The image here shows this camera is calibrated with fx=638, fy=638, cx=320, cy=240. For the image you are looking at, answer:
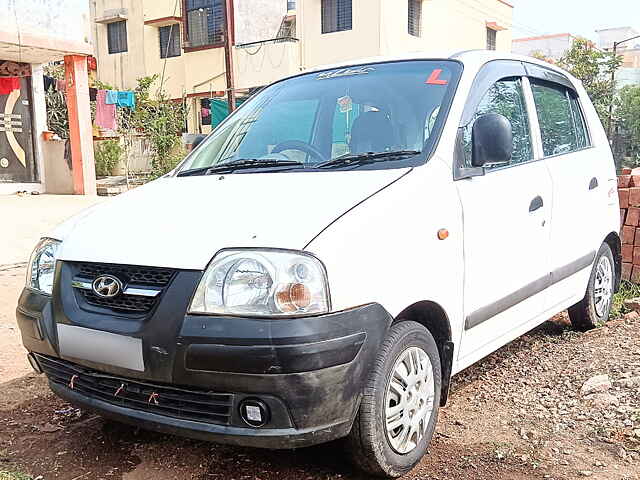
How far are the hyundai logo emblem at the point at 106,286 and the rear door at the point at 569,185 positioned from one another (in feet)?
8.09

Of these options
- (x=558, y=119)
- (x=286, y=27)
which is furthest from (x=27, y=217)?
(x=286, y=27)

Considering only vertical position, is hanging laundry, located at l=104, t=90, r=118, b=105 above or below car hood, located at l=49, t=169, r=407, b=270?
above

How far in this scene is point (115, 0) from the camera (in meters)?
25.0

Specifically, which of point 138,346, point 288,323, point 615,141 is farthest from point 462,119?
point 615,141

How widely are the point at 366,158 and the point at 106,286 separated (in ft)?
4.23

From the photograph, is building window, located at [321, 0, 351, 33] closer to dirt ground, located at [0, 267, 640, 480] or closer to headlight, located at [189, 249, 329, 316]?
dirt ground, located at [0, 267, 640, 480]

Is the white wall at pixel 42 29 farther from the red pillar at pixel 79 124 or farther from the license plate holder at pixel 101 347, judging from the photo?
the license plate holder at pixel 101 347

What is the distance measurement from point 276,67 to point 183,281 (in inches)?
808

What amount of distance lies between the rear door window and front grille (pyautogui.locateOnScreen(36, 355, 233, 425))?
2.56 m

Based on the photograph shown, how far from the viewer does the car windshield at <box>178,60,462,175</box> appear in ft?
9.94

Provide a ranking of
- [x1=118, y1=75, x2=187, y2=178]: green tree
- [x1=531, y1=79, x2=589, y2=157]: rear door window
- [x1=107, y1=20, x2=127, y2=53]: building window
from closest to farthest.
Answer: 1. [x1=531, y1=79, x2=589, y2=157]: rear door window
2. [x1=118, y1=75, x2=187, y2=178]: green tree
3. [x1=107, y1=20, x2=127, y2=53]: building window

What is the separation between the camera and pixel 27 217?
33.4 feet

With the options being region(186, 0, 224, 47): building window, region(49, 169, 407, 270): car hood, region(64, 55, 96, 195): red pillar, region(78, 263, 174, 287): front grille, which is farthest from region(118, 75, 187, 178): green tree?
region(78, 263, 174, 287): front grille

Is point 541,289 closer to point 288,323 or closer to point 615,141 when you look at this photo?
point 288,323
